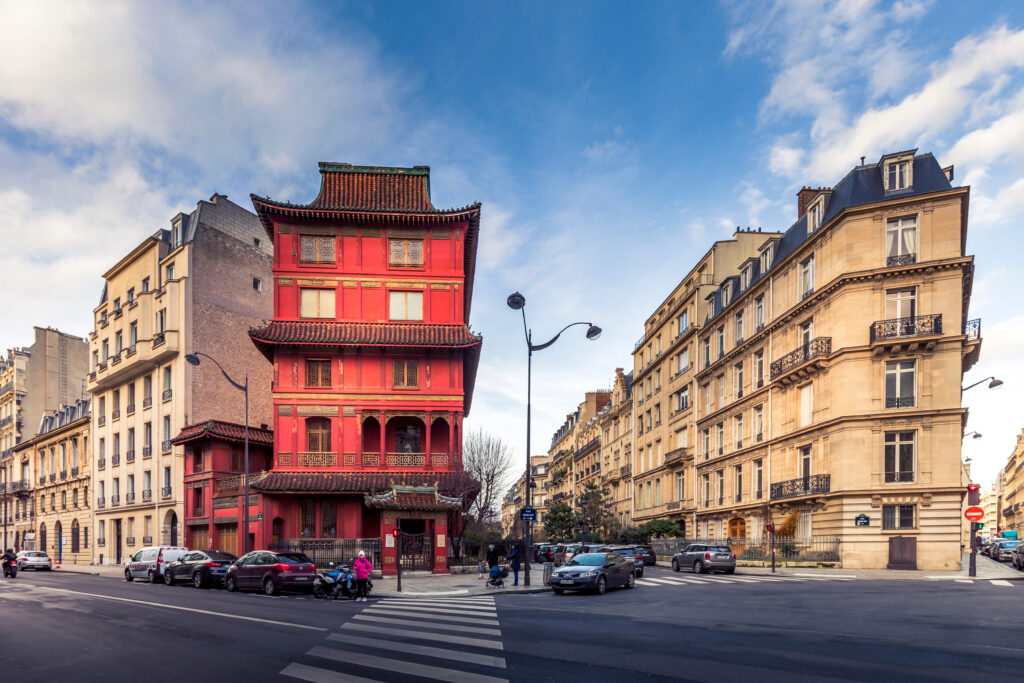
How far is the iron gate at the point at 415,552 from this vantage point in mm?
31250

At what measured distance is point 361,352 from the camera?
36875mm

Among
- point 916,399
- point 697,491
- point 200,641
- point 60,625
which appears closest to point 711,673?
point 200,641

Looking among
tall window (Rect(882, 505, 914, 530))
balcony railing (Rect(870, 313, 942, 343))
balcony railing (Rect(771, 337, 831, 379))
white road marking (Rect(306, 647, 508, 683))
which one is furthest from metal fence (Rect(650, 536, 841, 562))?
white road marking (Rect(306, 647, 508, 683))

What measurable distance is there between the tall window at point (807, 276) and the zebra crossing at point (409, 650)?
28.7 metres

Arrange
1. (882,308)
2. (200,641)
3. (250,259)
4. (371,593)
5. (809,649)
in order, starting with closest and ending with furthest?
1. (809,649)
2. (200,641)
3. (371,593)
4. (882,308)
5. (250,259)

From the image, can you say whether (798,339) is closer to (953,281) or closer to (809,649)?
(953,281)

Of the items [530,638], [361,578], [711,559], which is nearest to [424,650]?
[530,638]

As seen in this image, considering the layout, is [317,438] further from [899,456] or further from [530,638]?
[899,456]

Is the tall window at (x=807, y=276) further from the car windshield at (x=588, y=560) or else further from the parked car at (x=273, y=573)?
the parked car at (x=273, y=573)

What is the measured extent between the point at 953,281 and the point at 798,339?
8167 millimetres

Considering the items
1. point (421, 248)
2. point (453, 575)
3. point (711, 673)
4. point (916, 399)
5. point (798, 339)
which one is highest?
point (421, 248)

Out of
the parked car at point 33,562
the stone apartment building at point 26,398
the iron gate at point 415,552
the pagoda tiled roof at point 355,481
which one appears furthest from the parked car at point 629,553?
the stone apartment building at point 26,398

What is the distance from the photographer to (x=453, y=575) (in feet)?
102

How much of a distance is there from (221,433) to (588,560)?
997 inches
